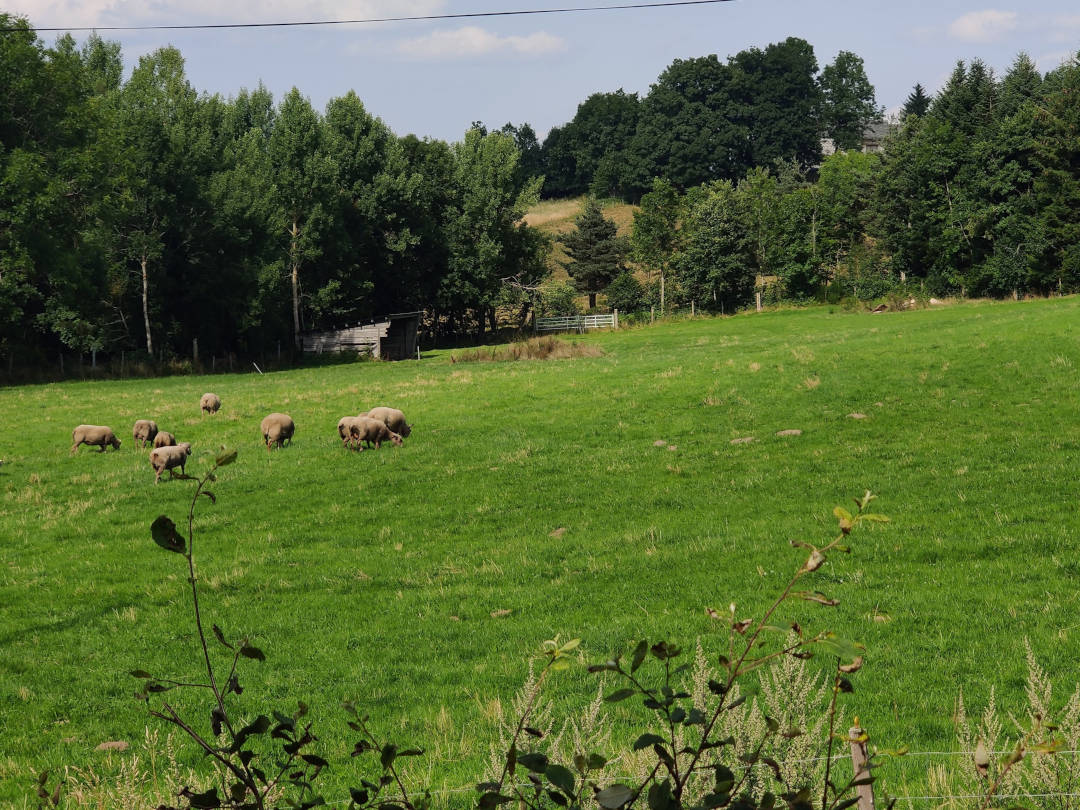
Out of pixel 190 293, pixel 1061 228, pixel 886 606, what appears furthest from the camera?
pixel 1061 228

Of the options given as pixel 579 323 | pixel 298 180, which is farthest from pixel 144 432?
pixel 579 323

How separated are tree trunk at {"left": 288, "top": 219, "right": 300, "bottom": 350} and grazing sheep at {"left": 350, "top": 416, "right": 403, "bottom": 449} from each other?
44608 millimetres

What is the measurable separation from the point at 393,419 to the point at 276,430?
11.3 ft

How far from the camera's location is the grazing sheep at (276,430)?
2641cm

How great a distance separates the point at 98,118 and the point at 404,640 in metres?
51.8

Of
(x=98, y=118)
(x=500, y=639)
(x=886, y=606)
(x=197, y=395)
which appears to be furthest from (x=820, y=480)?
(x=98, y=118)

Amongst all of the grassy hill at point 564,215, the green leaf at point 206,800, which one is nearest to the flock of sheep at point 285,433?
the green leaf at point 206,800

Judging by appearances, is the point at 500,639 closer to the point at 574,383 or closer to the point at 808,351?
the point at 574,383

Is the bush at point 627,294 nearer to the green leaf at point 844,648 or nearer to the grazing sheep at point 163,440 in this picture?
the grazing sheep at point 163,440

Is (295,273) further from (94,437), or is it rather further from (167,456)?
(167,456)

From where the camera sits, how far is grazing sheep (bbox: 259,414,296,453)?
26406 millimetres

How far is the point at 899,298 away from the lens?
233ft

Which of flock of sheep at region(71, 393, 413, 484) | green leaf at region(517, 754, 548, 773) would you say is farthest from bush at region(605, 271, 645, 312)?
green leaf at region(517, 754, 548, 773)

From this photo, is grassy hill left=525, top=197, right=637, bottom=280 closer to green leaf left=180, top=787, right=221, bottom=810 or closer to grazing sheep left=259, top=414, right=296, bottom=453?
grazing sheep left=259, top=414, right=296, bottom=453
